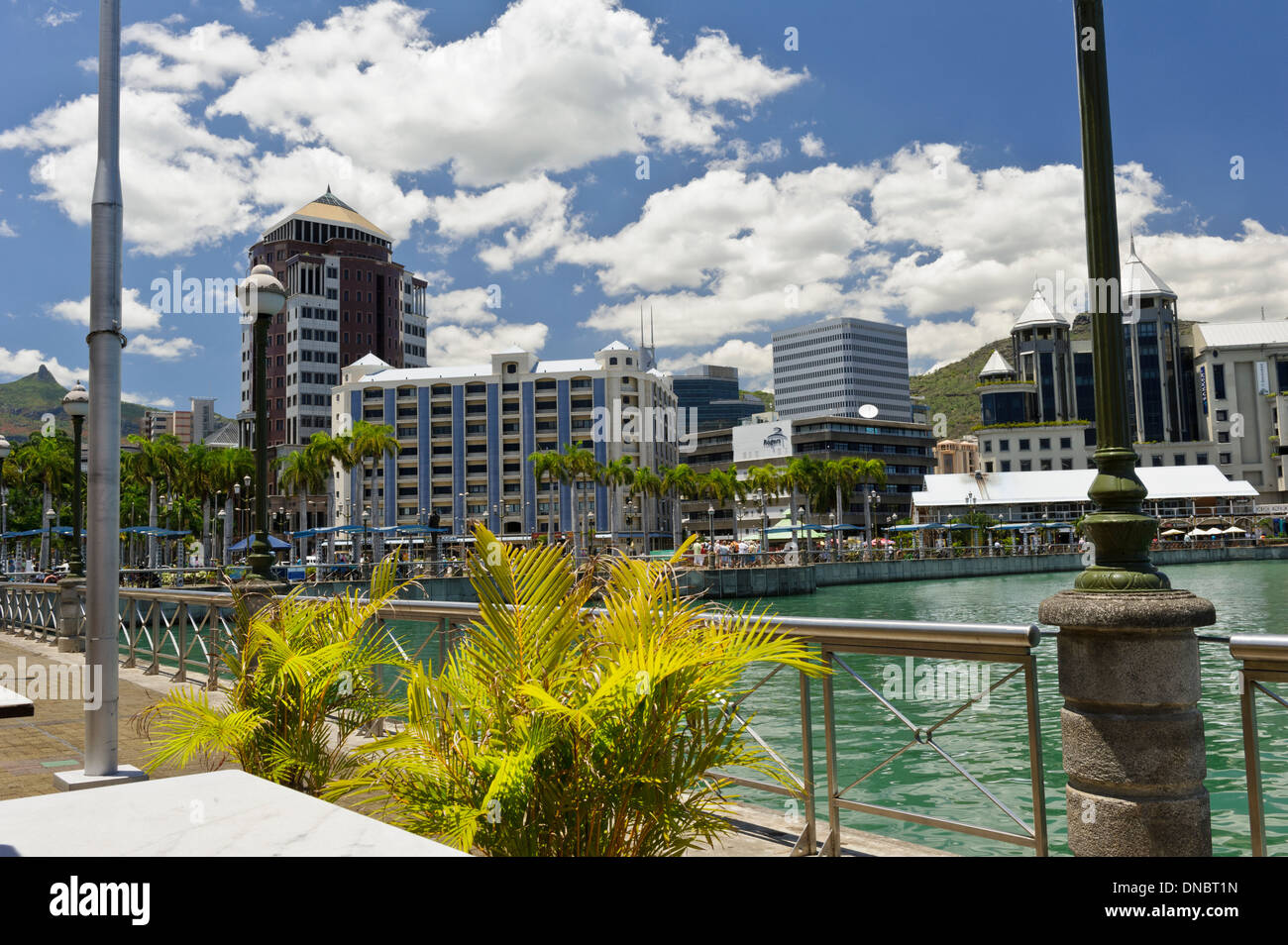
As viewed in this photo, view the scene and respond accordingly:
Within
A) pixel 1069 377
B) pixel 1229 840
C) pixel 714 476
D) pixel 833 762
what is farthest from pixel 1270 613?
pixel 1069 377

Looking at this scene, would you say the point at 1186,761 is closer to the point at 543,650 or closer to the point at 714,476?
the point at 543,650

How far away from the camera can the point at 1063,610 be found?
4.51 metres

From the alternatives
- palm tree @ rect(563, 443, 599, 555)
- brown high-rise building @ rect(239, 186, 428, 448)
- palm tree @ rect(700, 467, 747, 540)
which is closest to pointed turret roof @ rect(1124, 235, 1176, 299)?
palm tree @ rect(700, 467, 747, 540)

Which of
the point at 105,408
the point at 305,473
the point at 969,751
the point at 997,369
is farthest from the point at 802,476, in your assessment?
the point at 105,408

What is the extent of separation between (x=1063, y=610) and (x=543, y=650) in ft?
7.53

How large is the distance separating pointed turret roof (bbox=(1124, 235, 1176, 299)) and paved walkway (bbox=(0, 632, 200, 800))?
155 metres

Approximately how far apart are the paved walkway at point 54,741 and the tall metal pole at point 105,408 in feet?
3.15

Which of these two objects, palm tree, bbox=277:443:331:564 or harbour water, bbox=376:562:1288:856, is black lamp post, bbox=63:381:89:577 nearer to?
harbour water, bbox=376:562:1288:856

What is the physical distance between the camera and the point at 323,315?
140m

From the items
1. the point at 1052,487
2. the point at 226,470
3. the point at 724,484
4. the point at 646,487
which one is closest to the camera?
the point at 226,470

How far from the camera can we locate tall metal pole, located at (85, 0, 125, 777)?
249 inches

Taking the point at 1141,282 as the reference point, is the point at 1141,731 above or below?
below

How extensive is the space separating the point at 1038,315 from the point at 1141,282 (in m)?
14.8

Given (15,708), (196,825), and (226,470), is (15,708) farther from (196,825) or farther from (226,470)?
(226,470)
